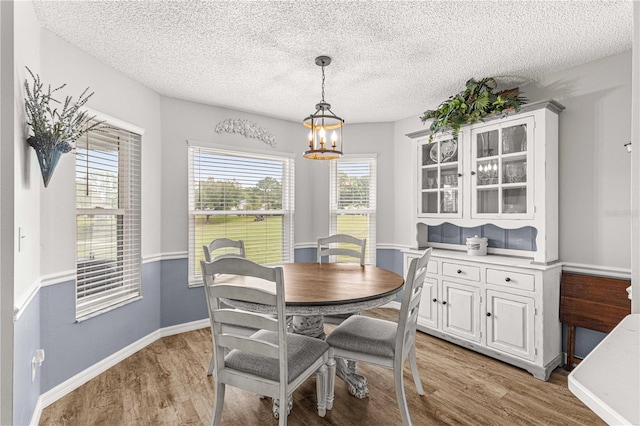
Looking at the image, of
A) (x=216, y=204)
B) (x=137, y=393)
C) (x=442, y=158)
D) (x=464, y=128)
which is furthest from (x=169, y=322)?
(x=464, y=128)

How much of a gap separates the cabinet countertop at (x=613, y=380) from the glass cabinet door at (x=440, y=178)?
255 cm

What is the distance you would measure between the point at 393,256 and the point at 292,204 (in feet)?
5.04

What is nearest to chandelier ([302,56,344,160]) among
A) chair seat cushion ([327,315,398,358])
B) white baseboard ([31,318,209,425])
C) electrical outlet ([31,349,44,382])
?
chair seat cushion ([327,315,398,358])

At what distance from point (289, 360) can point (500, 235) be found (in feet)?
8.26

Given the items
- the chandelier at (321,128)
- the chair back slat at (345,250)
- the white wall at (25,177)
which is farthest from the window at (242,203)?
the chandelier at (321,128)

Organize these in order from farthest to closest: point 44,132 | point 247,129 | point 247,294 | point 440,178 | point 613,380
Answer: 1. point 247,129
2. point 440,178
3. point 44,132
4. point 247,294
5. point 613,380

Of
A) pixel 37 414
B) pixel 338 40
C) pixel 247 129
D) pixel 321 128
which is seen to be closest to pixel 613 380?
pixel 321 128

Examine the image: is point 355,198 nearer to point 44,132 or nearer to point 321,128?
point 321,128

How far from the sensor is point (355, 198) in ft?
14.5

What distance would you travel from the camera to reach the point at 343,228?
4.45 metres

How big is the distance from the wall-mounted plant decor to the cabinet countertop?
3.69 m

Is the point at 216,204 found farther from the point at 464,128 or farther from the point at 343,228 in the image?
the point at 464,128

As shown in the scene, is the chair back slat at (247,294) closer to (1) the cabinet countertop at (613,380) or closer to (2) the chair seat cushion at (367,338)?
(2) the chair seat cushion at (367,338)

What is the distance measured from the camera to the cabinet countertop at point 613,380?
0.55 m
